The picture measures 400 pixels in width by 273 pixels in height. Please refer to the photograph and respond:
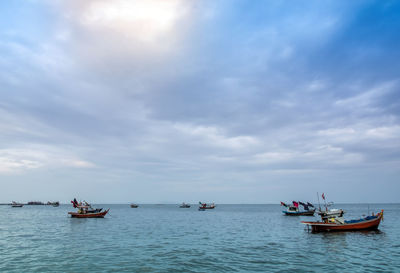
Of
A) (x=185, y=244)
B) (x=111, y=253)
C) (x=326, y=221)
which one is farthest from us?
(x=326, y=221)

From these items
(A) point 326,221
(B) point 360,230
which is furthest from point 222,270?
(B) point 360,230

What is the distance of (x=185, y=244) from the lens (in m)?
31.7

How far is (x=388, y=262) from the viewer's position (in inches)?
920

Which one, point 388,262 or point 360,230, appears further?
point 360,230

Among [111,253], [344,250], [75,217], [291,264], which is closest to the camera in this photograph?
[291,264]

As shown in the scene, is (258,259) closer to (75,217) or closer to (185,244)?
(185,244)

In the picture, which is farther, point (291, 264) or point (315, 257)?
point (315, 257)

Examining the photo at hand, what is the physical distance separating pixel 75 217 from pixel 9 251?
5334 cm

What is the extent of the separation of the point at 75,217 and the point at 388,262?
7594 centimetres

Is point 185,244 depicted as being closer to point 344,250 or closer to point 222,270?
point 222,270

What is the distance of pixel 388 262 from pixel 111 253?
25831 mm

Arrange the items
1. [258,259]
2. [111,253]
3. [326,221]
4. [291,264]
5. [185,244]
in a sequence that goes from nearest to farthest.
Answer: [291,264]
[258,259]
[111,253]
[185,244]
[326,221]

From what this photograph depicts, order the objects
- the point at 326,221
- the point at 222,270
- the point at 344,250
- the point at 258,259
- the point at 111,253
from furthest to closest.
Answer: the point at 326,221 → the point at 344,250 → the point at 111,253 → the point at 258,259 → the point at 222,270

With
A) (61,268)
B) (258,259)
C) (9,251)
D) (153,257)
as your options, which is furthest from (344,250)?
(9,251)
